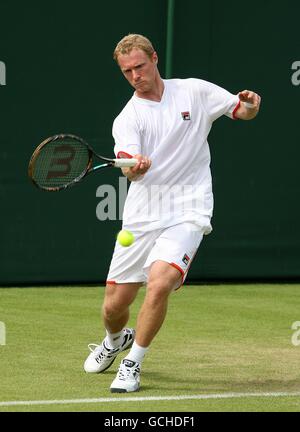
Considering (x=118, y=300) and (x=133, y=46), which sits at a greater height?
(x=133, y=46)

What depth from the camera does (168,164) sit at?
21.5 ft

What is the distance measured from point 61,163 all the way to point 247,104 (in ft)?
3.40

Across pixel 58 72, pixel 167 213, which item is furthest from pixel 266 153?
pixel 167 213

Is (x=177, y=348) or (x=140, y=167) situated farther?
(x=177, y=348)

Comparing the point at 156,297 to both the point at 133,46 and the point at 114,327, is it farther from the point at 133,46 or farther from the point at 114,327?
the point at 133,46

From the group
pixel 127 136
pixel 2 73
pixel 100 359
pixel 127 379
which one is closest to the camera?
pixel 127 379

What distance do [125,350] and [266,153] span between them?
380 centimetres

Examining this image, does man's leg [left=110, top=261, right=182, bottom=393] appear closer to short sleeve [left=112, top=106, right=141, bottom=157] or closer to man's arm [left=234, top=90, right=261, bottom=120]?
short sleeve [left=112, top=106, right=141, bottom=157]

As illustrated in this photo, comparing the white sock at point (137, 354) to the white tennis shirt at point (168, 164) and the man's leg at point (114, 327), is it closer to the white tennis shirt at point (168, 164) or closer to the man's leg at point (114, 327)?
the man's leg at point (114, 327)

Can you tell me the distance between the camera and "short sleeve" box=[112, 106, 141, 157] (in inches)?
250

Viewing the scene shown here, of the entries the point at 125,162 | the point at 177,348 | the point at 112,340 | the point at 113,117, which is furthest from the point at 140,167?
the point at 113,117

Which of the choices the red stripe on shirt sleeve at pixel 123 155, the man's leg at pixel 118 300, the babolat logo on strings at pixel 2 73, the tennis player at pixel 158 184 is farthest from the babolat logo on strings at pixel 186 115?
the babolat logo on strings at pixel 2 73

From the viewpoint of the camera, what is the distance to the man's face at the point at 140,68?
646 cm

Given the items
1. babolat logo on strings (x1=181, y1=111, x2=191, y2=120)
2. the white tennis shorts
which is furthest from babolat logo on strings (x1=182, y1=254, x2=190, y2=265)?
babolat logo on strings (x1=181, y1=111, x2=191, y2=120)
